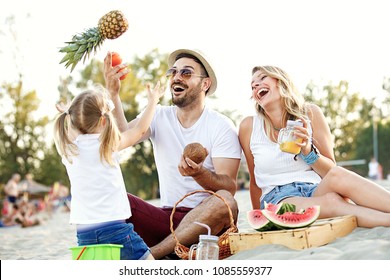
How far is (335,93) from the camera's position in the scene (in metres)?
24.2

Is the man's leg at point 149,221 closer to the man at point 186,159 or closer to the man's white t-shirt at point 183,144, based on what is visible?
the man at point 186,159

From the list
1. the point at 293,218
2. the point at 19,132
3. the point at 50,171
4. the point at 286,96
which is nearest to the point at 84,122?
the point at 293,218

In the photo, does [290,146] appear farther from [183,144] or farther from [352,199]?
[183,144]

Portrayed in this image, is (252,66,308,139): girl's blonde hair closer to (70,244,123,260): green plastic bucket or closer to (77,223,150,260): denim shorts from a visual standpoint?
(77,223,150,260): denim shorts

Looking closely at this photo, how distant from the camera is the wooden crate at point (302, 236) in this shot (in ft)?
10.8

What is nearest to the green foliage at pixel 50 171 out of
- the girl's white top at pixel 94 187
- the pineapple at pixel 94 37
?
the pineapple at pixel 94 37

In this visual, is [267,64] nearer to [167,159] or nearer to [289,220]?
[167,159]

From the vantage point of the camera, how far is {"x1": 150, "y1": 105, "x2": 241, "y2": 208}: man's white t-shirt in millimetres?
4258

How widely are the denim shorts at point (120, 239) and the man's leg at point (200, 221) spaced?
0.43 metres

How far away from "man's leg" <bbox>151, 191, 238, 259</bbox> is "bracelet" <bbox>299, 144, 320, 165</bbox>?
53 cm

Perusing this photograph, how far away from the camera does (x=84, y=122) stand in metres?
3.56
